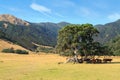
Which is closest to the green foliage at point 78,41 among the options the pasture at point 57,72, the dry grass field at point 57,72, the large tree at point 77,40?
the large tree at point 77,40

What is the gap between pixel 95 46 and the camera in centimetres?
7650

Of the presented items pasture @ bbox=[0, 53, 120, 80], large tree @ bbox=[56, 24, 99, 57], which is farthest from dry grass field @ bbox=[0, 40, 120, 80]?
large tree @ bbox=[56, 24, 99, 57]

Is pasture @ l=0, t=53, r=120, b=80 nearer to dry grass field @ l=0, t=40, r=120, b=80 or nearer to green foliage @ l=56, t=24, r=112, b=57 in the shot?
dry grass field @ l=0, t=40, r=120, b=80

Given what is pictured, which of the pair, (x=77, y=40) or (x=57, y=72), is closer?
(x=57, y=72)

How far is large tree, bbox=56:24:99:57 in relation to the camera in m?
74.9

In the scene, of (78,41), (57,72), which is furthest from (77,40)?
(57,72)

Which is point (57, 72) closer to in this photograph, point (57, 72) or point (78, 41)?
point (57, 72)

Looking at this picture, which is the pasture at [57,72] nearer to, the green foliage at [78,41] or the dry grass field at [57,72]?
the dry grass field at [57,72]

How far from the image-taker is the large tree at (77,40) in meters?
74.9

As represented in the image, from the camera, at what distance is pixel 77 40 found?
75.6 metres

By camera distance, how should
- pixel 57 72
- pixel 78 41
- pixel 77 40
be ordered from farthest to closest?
pixel 78 41 < pixel 77 40 < pixel 57 72

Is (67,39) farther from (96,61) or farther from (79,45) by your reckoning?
(96,61)

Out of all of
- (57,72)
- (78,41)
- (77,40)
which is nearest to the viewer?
(57,72)

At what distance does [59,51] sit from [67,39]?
466 centimetres
